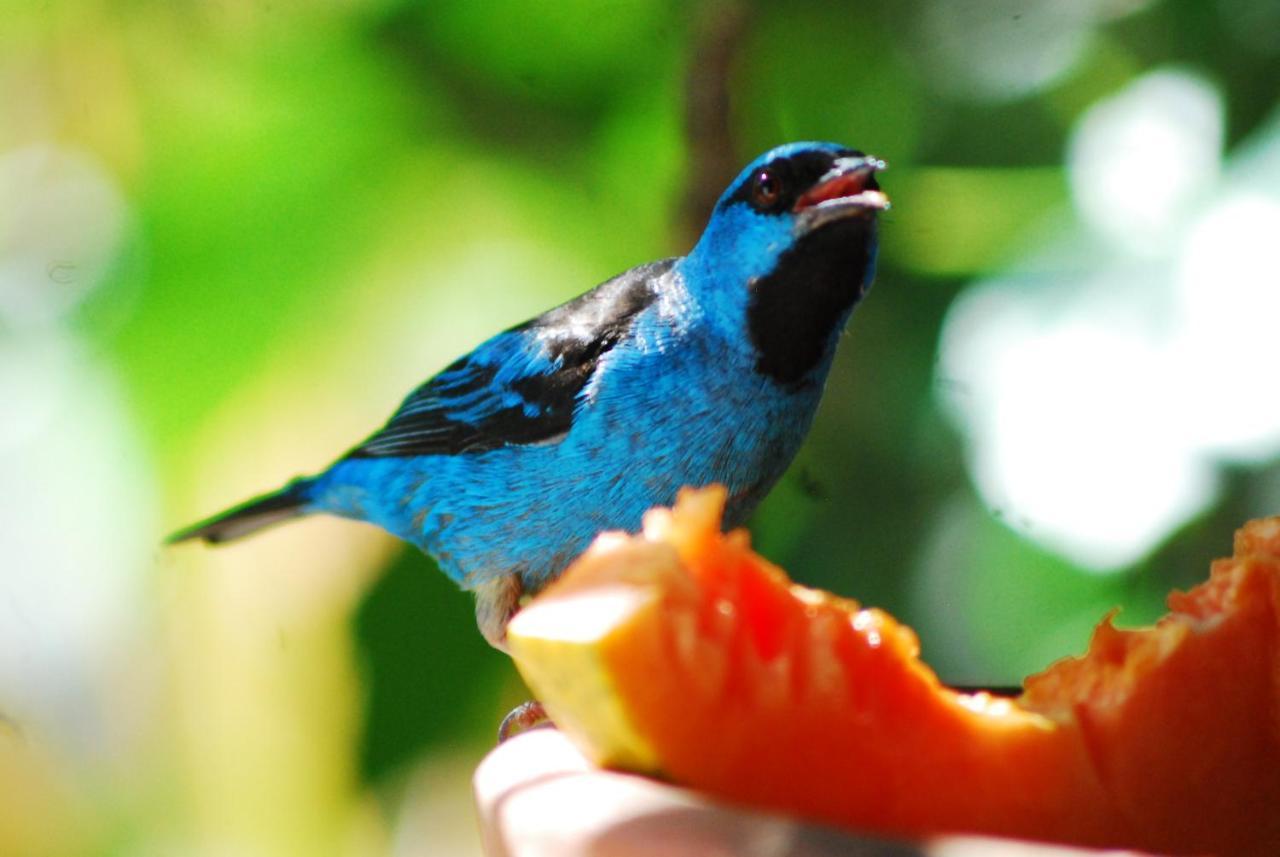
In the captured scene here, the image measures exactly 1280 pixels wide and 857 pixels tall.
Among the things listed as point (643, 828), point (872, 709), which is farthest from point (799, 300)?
point (643, 828)

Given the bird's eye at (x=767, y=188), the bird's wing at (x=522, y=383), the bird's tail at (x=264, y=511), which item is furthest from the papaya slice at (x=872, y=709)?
the bird's tail at (x=264, y=511)

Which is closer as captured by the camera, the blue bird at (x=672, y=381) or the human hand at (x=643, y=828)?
the human hand at (x=643, y=828)

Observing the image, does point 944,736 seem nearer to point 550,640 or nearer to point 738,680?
point 738,680

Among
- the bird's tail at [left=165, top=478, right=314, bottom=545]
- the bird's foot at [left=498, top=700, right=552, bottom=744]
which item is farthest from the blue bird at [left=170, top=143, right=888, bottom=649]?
the bird's tail at [left=165, top=478, right=314, bottom=545]

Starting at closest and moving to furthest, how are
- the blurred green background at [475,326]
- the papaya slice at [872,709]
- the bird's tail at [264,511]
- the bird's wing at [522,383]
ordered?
the papaya slice at [872,709], the bird's wing at [522,383], the bird's tail at [264,511], the blurred green background at [475,326]

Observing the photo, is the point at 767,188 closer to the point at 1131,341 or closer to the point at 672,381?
the point at 672,381

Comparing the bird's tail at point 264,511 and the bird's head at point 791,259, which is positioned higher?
the bird's head at point 791,259

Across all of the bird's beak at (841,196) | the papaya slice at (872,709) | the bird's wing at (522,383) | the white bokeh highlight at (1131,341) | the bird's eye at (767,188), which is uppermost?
the bird's eye at (767,188)

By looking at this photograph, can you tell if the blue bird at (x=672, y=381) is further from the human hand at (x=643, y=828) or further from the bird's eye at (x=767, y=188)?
the human hand at (x=643, y=828)
